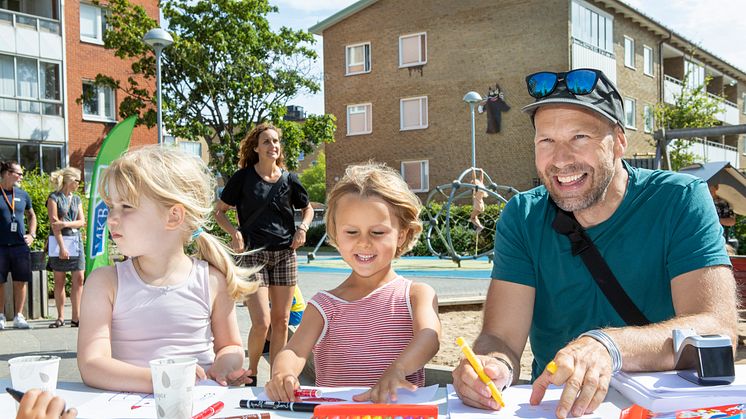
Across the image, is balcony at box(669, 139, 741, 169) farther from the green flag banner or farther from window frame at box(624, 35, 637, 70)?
the green flag banner

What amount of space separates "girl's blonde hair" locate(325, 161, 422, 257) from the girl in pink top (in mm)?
470

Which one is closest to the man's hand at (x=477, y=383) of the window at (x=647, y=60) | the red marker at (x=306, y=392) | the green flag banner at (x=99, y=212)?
the red marker at (x=306, y=392)

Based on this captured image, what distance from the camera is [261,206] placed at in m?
5.11

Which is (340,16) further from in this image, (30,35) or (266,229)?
(266,229)

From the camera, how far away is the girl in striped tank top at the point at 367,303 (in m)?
2.50

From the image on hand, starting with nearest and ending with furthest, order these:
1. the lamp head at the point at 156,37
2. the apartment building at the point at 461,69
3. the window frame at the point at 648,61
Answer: the lamp head at the point at 156,37, the apartment building at the point at 461,69, the window frame at the point at 648,61

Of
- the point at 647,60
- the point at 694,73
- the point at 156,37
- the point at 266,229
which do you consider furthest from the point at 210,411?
the point at 694,73

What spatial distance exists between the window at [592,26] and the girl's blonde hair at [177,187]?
25572 mm

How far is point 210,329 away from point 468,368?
1223 millimetres

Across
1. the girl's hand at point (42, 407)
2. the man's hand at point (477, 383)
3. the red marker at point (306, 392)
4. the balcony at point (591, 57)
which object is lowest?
the red marker at point (306, 392)

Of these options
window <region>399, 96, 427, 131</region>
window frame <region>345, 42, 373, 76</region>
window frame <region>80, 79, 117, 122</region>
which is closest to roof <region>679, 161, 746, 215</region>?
window <region>399, 96, 427, 131</region>

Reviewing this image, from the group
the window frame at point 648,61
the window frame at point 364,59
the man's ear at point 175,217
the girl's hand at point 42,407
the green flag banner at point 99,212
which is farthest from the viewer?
the window frame at point 364,59

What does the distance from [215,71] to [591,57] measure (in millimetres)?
14638

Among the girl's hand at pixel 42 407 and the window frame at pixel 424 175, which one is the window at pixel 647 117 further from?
the girl's hand at pixel 42 407
